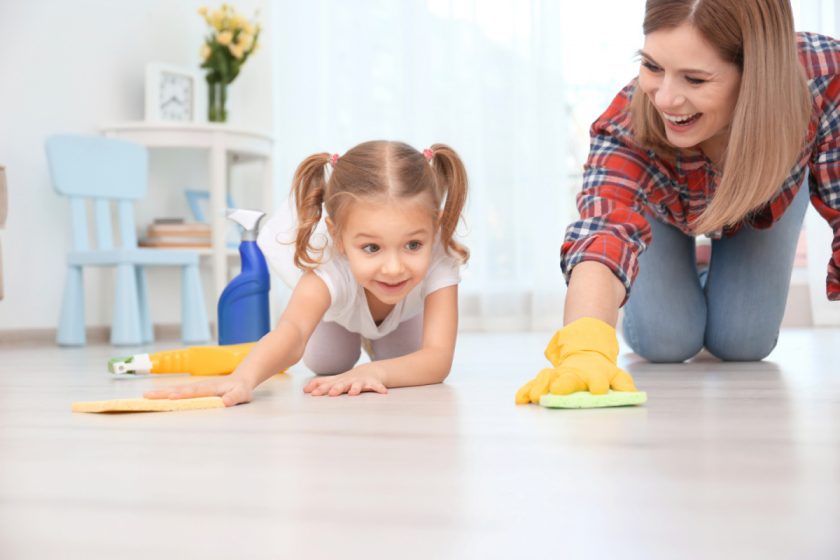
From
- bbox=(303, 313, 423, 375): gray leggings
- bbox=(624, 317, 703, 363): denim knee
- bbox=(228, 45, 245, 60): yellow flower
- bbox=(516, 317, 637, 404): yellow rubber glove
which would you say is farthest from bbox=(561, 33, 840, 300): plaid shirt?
bbox=(228, 45, 245, 60): yellow flower

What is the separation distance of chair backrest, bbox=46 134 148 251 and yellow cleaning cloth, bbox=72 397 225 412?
201 cm

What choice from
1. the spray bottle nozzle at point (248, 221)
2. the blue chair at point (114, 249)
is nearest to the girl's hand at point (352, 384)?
the spray bottle nozzle at point (248, 221)

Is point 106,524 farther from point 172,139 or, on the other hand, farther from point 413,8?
point 413,8

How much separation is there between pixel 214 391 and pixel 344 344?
542 mm

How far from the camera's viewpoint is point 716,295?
1.89 meters

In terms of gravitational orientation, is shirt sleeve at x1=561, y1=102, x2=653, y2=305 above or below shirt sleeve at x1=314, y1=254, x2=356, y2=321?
above

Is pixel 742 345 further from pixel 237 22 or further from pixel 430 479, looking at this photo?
pixel 237 22

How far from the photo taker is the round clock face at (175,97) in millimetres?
3391

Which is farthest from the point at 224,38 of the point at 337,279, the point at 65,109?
the point at 337,279

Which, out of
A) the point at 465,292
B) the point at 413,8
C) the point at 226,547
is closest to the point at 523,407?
the point at 226,547

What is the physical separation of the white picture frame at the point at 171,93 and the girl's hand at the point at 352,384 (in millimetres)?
2172

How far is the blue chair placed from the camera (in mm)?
3004

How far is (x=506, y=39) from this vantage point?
344cm

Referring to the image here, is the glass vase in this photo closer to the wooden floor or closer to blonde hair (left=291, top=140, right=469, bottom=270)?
blonde hair (left=291, top=140, right=469, bottom=270)
